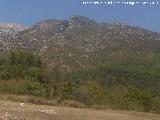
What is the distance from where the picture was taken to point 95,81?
263ft

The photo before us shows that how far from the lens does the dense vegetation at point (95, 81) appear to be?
4222cm

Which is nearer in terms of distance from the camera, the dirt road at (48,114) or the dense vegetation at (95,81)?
the dirt road at (48,114)

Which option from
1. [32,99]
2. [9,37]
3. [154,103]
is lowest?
[154,103]

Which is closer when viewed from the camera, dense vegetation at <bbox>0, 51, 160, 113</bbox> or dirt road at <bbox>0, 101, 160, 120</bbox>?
dirt road at <bbox>0, 101, 160, 120</bbox>

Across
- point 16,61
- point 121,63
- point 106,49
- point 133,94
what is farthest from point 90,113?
point 106,49

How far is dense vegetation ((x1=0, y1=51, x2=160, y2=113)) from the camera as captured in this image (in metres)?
42.2

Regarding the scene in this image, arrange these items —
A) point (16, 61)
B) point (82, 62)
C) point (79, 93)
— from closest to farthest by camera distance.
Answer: point (79, 93)
point (16, 61)
point (82, 62)

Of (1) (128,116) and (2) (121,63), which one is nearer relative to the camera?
(1) (128,116)

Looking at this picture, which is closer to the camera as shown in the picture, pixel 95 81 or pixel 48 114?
pixel 48 114

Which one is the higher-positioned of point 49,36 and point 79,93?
point 49,36

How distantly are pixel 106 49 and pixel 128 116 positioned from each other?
16134cm

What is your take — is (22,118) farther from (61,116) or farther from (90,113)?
(90,113)

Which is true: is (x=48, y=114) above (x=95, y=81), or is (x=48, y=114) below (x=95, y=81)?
above

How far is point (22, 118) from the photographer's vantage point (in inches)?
847
